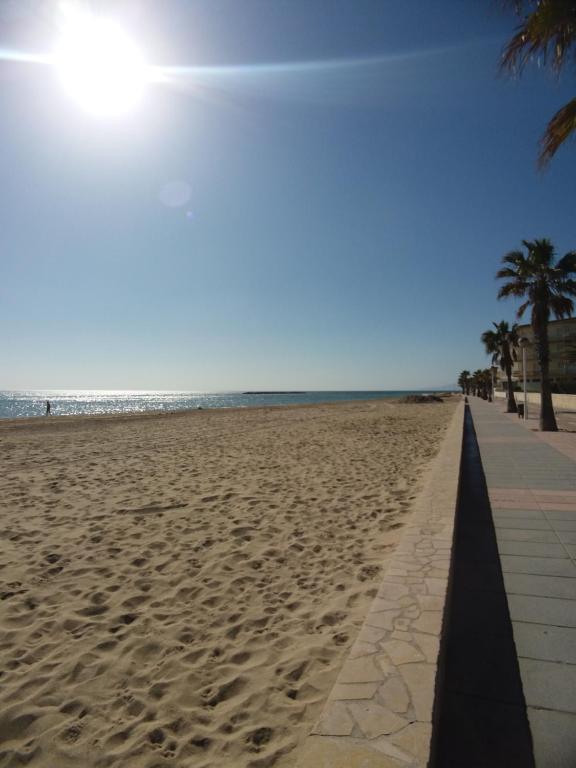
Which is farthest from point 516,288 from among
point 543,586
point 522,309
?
point 543,586

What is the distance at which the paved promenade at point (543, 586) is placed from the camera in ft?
7.47

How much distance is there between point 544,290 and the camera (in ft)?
53.0

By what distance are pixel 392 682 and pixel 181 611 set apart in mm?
1960

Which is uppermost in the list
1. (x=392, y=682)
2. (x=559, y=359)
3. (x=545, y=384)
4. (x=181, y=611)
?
(x=559, y=359)

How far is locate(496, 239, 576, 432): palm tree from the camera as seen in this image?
1586 cm

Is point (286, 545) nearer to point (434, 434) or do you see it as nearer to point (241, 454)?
point (241, 454)

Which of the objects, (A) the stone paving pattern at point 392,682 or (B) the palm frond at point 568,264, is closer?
(A) the stone paving pattern at point 392,682

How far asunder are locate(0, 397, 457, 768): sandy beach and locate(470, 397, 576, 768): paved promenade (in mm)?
1142

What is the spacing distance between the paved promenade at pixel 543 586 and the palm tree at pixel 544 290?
8.03 metres

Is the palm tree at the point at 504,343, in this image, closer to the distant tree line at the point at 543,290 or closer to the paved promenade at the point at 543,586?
the distant tree line at the point at 543,290

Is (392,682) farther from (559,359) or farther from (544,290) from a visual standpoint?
(559,359)

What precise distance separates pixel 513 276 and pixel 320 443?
33.7 ft

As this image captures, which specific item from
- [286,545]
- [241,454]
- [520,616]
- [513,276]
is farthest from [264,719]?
[513,276]

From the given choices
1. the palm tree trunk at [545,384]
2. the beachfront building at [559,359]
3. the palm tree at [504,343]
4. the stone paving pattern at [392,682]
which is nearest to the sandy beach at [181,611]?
the stone paving pattern at [392,682]
